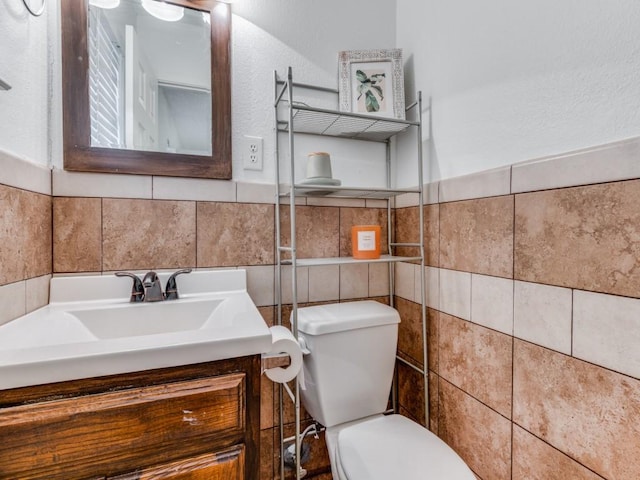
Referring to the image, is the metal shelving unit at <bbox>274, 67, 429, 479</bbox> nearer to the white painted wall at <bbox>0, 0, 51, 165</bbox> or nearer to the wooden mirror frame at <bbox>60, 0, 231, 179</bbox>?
the wooden mirror frame at <bbox>60, 0, 231, 179</bbox>

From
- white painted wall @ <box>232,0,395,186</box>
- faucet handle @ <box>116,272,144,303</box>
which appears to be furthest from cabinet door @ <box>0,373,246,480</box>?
white painted wall @ <box>232,0,395,186</box>

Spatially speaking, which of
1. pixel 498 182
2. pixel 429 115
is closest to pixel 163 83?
pixel 429 115

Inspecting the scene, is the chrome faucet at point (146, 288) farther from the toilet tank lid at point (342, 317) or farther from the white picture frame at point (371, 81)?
the white picture frame at point (371, 81)

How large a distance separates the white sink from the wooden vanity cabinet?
0.03 m

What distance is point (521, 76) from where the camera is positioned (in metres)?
0.88

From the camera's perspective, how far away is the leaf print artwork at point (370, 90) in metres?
1.29

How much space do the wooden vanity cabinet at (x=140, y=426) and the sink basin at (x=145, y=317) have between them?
0.35m

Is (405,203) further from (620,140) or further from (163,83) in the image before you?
(163,83)

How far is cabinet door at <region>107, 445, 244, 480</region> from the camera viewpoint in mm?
602

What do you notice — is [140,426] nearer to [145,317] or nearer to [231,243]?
[145,317]

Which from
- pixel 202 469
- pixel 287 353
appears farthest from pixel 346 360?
pixel 202 469

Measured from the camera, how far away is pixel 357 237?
1.21 meters

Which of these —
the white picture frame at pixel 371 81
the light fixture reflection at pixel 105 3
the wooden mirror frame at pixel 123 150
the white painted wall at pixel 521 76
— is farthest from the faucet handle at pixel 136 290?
the white painted wall at pixel 521 76

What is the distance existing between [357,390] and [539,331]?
23.9 inches
